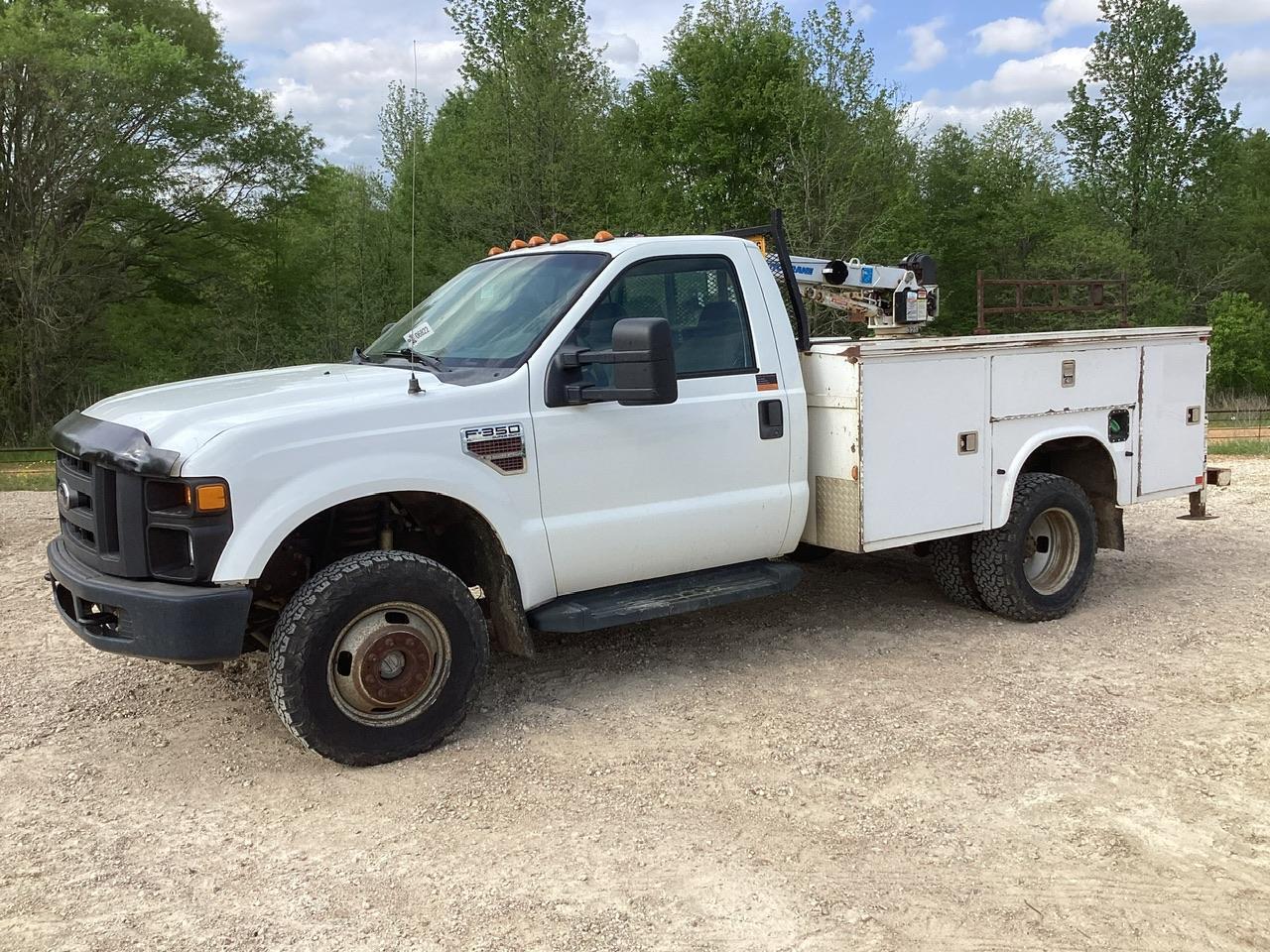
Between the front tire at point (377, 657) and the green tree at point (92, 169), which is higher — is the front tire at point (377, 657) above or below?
Result: below

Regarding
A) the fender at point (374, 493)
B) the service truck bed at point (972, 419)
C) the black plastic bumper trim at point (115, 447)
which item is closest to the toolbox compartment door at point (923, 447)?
the service truck bed at point (972, 419)

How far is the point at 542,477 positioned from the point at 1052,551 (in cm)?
351

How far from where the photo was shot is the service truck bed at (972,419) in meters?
5.64

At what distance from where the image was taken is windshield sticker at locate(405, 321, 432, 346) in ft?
17.9

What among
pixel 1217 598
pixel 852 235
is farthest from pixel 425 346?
pixel 852 235

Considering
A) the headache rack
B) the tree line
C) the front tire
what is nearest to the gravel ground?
the front tire

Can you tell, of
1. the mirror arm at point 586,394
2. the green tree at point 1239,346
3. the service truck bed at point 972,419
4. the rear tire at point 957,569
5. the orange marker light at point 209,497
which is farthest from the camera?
the green tree at point 1239,346

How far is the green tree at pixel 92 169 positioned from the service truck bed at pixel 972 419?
2462 cm

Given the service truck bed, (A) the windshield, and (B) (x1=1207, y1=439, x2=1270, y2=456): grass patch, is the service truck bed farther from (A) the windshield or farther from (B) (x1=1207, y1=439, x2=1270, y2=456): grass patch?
(B) (x1=1207, y1=439, x2=1270, y2=456): grass patch

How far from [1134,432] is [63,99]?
25.3 meters

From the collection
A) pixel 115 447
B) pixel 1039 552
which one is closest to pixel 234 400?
pixel 115 447

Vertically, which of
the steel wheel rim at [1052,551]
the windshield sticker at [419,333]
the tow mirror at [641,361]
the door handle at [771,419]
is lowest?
the steel wheel rim at [1052,551]

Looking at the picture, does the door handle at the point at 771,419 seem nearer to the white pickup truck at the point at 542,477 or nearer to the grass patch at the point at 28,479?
the white pickup truck at the point at 542,477

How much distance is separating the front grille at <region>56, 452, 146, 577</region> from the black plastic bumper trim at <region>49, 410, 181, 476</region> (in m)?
0.05
